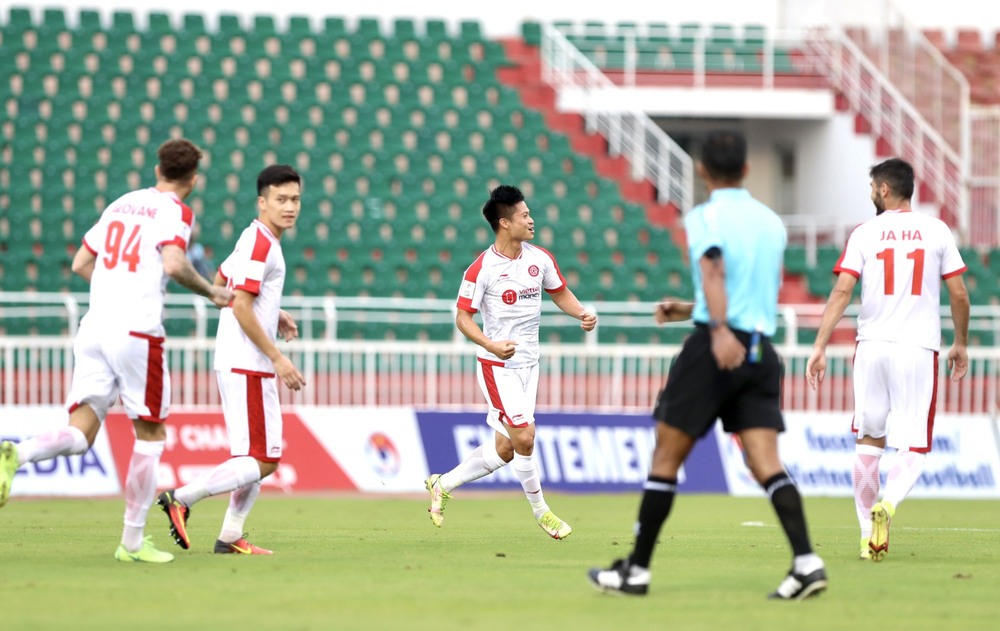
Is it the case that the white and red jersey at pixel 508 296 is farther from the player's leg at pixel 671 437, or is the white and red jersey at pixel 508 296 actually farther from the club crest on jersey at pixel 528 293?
the player's leg at pixel 671 437

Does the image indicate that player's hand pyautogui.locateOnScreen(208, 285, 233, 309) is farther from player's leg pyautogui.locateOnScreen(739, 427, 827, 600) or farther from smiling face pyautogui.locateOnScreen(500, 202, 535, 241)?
smiling face pyautogui.locateOnScreen(500, 202, 535, 241)

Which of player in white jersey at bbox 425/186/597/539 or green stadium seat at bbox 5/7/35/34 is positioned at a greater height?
green stadium seat at bbox 5/7/35/34

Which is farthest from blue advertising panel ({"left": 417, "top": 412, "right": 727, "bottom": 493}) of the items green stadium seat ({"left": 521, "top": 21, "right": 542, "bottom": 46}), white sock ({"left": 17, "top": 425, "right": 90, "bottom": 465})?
green stadium seat ({"left": 521, "top": 21, "right": 542, "bottom": 46})

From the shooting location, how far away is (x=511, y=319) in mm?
11359

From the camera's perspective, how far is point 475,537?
1134 centimetres

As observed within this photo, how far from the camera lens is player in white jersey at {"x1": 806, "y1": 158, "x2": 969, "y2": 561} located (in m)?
9.81

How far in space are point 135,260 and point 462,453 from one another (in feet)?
32.2

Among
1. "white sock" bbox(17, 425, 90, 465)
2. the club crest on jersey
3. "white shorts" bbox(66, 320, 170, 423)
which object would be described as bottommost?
"white sock" bbox(17, 425, 90, 465)

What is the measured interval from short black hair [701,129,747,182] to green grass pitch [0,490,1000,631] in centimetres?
198

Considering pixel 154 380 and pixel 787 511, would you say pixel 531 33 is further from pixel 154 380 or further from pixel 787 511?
pixel 787 511

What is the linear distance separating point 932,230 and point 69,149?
1754cm

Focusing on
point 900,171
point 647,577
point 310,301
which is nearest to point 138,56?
point 310,301

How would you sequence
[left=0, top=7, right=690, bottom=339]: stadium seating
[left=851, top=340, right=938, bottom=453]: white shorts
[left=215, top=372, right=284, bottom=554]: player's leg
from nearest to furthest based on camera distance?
[left=215, top=372, right=284, bottom=554]: player's leg → [left=851, top=340, right=938, bottom=453]: white shorts → [left=0, top=7, right=690, bottom=339]: stadium seating

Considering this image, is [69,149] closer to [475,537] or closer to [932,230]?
[475,537]
